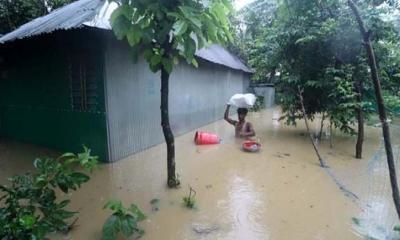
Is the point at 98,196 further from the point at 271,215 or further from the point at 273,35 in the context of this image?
the point at 273,35

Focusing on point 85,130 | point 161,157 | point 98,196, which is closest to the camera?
point 98,196

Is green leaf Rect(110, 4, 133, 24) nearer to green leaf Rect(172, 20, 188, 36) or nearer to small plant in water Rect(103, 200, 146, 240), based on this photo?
green leaf Rect(172, 20, 188, 36)

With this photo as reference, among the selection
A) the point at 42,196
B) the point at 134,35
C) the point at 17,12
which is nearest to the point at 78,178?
the point at 42,196

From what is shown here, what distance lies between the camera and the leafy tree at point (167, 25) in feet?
9.72

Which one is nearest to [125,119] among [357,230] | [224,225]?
[224,225]

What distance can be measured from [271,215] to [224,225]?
0.64 metres

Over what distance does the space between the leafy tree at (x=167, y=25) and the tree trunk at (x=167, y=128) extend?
10.3 inches

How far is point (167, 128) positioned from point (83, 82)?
7.71 feet

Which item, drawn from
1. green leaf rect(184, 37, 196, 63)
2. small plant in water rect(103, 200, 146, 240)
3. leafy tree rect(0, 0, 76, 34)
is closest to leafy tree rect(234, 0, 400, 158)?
green leaf rect(184, 37, 196, 63)

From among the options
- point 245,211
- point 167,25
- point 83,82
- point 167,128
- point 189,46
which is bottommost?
point 245,211

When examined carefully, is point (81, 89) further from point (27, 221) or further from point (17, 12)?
point (17, 12)

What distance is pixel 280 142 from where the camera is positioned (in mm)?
7336

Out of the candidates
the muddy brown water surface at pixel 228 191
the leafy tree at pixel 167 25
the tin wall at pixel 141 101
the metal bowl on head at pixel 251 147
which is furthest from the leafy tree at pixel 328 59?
the leafy tree at pixel 167 25

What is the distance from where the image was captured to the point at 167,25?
319 centimetres
